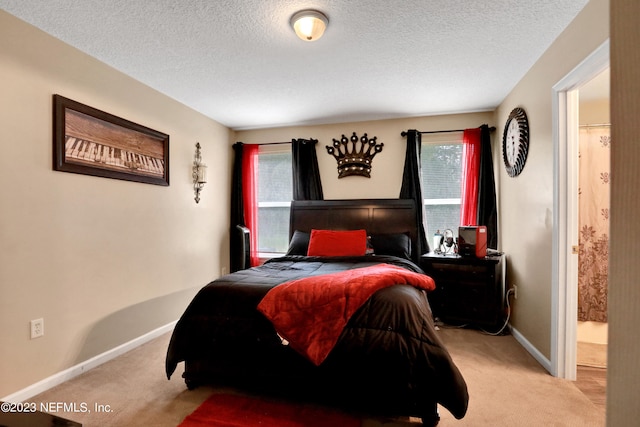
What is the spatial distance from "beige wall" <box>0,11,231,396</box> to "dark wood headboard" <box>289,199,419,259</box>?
1.50 meters

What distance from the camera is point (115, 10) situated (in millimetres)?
1905

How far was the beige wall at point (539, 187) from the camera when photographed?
1.96 m

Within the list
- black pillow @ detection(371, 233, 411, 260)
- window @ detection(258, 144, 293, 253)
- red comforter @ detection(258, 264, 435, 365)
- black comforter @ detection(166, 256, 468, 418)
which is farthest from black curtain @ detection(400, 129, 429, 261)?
red comforter @ detection(258, 264, 435, 365)

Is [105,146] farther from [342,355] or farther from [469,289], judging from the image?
[469,289]

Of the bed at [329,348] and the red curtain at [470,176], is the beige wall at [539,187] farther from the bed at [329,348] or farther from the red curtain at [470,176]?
the bed at [329,348]

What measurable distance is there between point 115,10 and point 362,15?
1.56 m

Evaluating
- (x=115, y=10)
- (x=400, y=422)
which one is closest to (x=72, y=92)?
(x=115, y=10)

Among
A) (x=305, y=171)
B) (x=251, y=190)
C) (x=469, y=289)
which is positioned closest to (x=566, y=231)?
(x=469, y=289)

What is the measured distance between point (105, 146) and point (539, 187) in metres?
3.65

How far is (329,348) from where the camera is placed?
66.6 inches

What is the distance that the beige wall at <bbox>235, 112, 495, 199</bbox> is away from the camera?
12.7 ft

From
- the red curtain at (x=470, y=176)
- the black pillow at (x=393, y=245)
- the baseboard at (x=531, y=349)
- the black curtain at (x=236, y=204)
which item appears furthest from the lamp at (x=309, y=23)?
the baseboard at (x=531, y=349)

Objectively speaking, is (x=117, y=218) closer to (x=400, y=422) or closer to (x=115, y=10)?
(x=115, y=10)

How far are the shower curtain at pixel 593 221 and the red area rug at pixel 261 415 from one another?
8.57 ft
